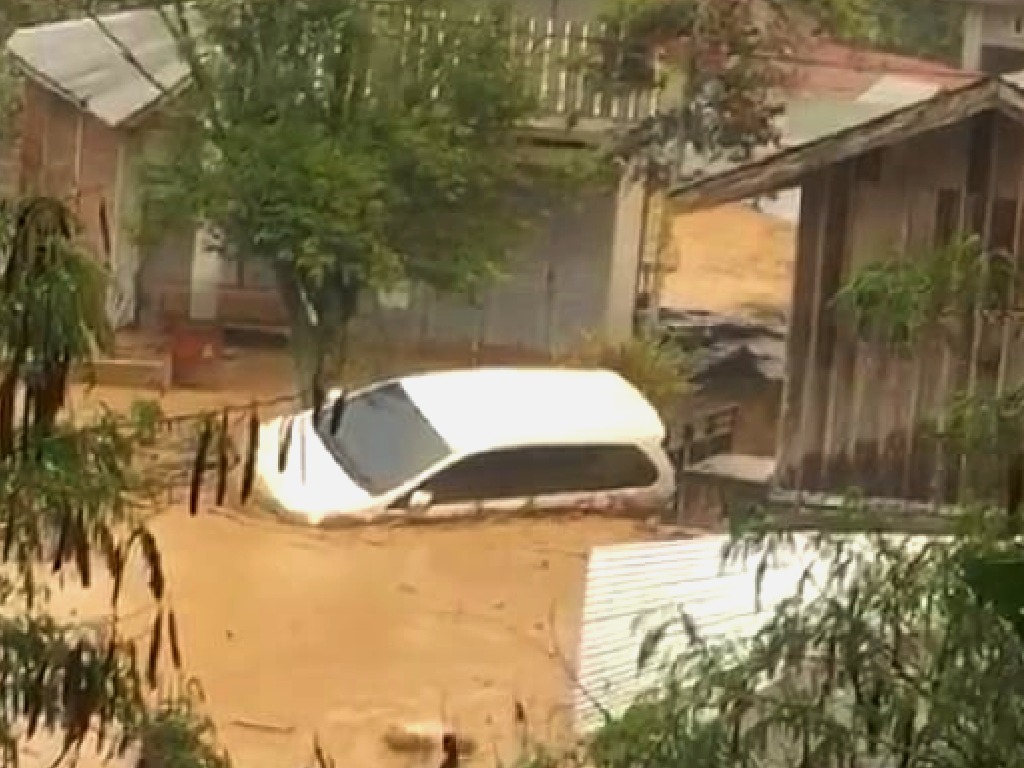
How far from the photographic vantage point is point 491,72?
1539 millimetres

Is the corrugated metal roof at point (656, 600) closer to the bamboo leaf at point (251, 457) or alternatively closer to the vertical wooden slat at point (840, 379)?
the vertical wooden slat at point (840, 379)

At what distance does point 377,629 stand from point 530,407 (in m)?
0.16

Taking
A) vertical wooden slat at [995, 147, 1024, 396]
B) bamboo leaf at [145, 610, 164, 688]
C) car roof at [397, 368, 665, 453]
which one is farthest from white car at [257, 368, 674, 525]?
vertical wooden slat at [995, 147, 1024, 396]

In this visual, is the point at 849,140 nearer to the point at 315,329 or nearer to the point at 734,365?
the point at 734,365

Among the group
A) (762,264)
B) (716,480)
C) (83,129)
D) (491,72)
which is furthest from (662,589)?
(83,129)

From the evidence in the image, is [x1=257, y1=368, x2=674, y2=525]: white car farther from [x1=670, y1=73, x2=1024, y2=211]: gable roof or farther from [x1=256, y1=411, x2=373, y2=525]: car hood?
[x1=670, y1=73, x2=1024, y2=211]: gable roof

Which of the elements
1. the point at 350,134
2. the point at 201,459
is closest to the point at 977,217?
Answer: the point at 350,134

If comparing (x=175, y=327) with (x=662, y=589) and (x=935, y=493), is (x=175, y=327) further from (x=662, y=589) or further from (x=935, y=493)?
(x=935, y=493)

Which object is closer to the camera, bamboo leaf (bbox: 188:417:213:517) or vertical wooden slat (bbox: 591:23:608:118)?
bamboo leaf (bbox: 188:417:213:517)

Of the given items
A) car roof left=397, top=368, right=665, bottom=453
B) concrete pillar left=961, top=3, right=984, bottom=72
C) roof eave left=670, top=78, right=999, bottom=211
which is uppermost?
concrete pillar left=961, top=3, right=984, bottom=72

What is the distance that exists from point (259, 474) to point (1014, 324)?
42 centimetres

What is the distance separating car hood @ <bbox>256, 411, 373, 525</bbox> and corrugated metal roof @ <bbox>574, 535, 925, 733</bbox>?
0.50 feet

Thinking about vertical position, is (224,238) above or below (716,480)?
above

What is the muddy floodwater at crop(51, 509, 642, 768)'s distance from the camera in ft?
5.05
